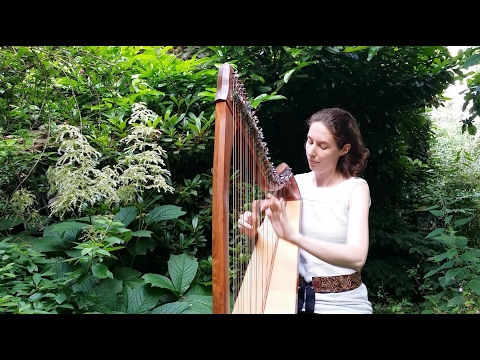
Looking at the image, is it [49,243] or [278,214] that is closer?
[278,214]

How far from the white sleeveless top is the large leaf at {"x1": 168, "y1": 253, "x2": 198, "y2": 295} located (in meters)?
0.44

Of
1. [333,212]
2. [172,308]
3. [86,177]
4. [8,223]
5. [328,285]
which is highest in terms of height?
[86,177]

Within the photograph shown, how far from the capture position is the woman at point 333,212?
4.81ft

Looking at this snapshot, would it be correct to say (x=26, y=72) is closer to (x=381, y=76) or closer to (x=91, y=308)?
→ (x=91, y=308)

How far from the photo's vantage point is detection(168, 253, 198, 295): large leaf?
1710 mm

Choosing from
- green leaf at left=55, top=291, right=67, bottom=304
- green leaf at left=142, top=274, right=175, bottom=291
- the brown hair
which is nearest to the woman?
the brown hair

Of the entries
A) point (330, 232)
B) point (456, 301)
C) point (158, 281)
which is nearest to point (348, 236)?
point (330, 232)

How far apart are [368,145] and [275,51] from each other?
0.85 meters

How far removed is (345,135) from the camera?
5.17 feet

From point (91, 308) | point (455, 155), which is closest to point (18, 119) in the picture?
point (91, 308)

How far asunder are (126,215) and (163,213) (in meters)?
0.15

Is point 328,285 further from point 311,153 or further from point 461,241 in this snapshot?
point 461,241

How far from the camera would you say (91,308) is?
5.18 feet

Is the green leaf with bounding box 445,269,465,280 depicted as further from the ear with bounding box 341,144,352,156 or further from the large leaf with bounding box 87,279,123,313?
the large leaf with bounding box 87,279,123,313
